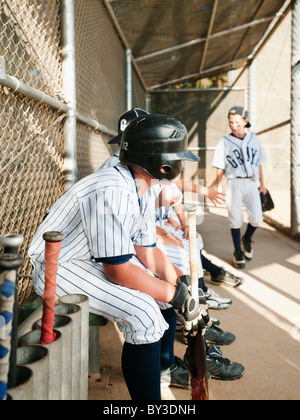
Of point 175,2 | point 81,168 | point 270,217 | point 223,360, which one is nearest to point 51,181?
point 81,168

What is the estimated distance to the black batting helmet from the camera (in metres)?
1.70

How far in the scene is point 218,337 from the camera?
2525 mm

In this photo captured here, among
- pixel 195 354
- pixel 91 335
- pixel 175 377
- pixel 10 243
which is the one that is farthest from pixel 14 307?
pixel 175 377

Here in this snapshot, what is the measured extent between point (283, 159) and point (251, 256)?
4432mm

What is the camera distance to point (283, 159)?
839cm

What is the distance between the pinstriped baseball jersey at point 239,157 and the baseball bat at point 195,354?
2988 millimetres

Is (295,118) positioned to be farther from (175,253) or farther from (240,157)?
(175,253)

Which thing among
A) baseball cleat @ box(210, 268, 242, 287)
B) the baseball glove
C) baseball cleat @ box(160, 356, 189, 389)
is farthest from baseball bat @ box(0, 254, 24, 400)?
the baseball glove

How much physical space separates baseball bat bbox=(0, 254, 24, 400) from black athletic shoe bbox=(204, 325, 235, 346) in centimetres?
182

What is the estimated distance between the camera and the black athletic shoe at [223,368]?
6.95 feet

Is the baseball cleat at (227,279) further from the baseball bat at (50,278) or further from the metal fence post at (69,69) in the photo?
the baseball bat at (50,278)

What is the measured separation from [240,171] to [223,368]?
2919mm

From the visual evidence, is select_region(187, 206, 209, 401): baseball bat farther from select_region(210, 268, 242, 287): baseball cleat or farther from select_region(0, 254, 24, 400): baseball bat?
select_region(210, 268, 242, 287): baseball cleat
